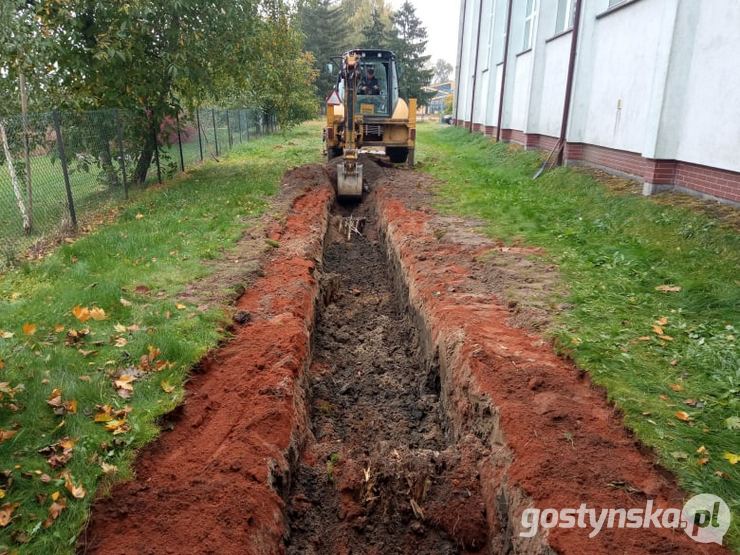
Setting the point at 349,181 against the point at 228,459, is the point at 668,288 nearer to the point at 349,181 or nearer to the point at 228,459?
the point at 228,459

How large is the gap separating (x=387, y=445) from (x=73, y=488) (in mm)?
2321

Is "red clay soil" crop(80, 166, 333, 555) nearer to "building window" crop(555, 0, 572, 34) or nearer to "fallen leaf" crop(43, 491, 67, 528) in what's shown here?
"fallen leaf" crop(43, 491, 67, 528)

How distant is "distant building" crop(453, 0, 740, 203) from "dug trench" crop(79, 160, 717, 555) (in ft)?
11.8

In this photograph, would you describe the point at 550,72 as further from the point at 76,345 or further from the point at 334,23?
the point at 334,23

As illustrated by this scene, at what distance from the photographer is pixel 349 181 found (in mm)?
12125

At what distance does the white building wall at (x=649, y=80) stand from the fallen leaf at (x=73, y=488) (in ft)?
26.5

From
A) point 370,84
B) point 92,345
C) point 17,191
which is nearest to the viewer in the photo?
point 92,345

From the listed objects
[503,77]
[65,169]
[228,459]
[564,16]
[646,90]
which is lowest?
[228,459]

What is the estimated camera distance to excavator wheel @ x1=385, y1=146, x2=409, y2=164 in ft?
50.8

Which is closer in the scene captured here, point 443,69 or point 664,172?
point 664,172

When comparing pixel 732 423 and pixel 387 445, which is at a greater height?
pixel 732 423

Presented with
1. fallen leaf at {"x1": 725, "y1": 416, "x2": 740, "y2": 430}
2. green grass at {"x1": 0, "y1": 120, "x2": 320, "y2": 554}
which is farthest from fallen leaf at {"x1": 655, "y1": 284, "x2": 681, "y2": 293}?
green grass at {"x1": 0, "y1": 120, "x2": 320, "y2": 554}

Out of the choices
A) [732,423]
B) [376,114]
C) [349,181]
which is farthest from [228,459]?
[376,114]

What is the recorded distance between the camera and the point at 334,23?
51.3 metres
